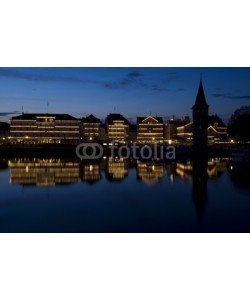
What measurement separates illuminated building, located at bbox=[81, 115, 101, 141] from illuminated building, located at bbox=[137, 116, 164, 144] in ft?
22.2

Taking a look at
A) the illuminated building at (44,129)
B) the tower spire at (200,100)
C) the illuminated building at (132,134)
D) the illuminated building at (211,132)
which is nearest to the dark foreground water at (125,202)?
the tower spire at (200,100)

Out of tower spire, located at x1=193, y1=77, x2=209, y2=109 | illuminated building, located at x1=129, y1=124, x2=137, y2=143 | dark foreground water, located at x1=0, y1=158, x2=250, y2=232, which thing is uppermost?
tower spire, located at x1=193, y1=77, x2=209, y2=109

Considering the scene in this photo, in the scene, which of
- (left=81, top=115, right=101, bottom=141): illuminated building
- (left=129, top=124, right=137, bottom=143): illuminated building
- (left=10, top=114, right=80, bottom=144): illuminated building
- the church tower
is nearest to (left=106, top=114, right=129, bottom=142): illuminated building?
(left=129, top=124, right=137, bottom=143): illuminated building

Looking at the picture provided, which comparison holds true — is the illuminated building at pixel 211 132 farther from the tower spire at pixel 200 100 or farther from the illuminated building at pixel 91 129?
the tower spire at pixel 200 100

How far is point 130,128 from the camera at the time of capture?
60562 mm

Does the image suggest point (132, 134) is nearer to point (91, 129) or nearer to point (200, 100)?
point (91, 129)

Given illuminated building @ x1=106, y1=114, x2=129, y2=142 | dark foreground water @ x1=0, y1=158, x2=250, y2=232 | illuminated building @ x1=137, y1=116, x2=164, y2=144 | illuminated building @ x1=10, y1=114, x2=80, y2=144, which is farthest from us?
illuminated building @ x1=137, y1=116, x2=164, y2=144

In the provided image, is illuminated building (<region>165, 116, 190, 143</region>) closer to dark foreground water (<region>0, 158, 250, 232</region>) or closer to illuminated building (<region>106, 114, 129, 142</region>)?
illuminated building (<region>106, 114, 129, 142</region>)

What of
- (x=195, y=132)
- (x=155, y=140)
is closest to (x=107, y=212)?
(x=195, y=132)

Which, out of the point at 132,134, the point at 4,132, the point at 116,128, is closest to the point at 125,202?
the point at 116,128

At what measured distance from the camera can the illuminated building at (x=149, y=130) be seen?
2322 inches

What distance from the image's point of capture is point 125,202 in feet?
39.6

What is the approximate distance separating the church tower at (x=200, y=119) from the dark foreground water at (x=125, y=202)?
1844cm

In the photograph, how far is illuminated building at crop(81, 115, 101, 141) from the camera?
53.8 m
